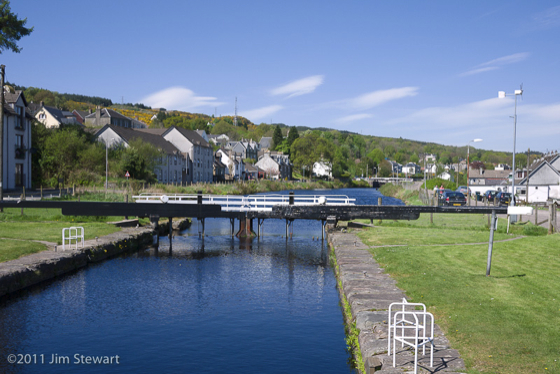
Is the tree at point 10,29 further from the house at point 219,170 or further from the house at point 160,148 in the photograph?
the house at point 219,170

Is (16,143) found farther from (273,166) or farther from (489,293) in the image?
(273,166)

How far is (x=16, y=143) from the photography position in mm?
62781

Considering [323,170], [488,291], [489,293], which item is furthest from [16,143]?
[323,170]

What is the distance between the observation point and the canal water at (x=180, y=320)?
544 inches

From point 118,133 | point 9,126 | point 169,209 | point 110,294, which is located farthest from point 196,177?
point 110,294

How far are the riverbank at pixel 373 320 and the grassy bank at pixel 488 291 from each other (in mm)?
386

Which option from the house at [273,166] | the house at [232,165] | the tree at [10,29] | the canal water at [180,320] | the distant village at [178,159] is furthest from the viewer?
the house at [273,166]

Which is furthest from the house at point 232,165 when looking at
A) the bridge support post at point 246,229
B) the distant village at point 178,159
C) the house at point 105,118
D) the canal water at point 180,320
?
the canal water at point 180,320

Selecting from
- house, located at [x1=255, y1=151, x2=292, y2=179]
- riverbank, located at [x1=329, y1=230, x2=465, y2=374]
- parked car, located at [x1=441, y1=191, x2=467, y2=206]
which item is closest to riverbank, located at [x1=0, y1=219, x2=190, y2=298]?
riverbank, located at [x1=329, y1=230, x2=465, y2=374]

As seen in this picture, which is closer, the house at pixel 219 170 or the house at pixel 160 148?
the house at pixel 160 148

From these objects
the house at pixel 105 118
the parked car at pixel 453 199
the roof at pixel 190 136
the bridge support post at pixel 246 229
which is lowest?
the bridge support post at pixel 246 229

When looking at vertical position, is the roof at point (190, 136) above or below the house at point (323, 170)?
above

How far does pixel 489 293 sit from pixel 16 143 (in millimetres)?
62697

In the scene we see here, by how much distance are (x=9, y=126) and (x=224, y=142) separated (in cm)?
13621
